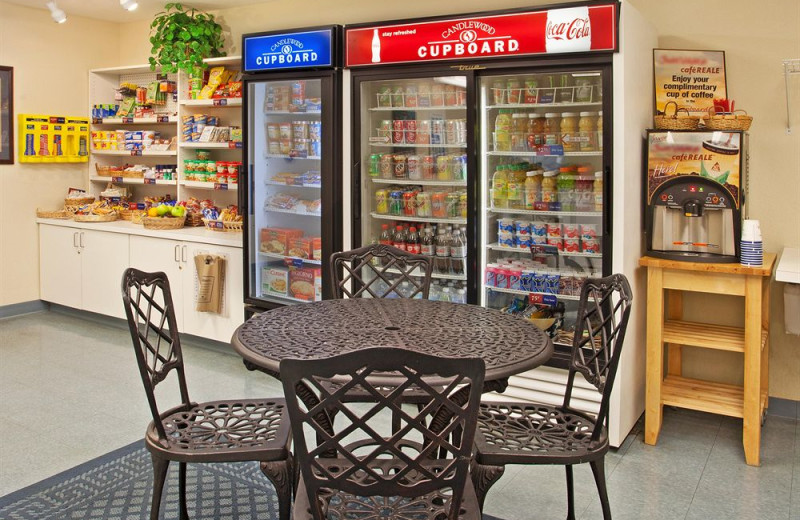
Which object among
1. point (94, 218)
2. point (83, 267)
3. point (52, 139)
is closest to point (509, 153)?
point (94, 218)

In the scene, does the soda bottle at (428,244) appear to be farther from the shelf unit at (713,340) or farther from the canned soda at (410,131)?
the shelf unit at (713,340)

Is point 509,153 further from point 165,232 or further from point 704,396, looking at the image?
point 165,232

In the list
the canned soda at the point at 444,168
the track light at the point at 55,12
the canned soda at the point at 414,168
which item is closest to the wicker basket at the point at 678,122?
the canned soda at the point at 444,168

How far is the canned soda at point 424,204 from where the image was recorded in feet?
A: 15.7

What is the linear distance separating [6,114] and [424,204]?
4422 millimetres

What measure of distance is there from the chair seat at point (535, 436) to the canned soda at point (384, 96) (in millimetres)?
2590

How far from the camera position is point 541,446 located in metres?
2.54

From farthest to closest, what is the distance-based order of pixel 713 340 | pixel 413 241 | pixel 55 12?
pixel 55 12
pixel 413 241
pixel 713 340

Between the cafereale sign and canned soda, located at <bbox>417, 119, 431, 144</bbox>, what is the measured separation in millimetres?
468

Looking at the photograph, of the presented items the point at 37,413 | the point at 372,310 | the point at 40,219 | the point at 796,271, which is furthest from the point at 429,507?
the point at 40,219

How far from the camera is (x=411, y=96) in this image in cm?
476

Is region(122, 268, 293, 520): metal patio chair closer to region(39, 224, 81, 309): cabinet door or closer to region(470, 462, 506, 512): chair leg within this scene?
region(470, 462, 506, 512): chair leg

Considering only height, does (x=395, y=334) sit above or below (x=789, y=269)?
below

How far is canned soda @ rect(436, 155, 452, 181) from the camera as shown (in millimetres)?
4691
